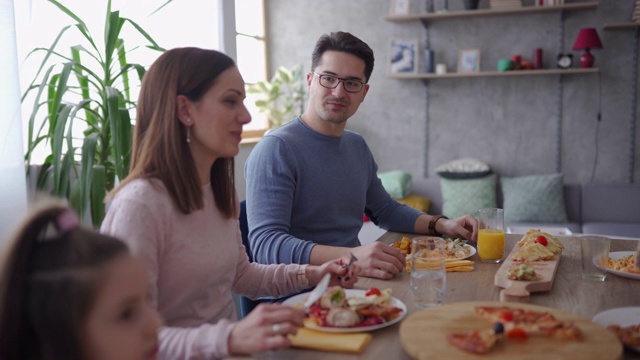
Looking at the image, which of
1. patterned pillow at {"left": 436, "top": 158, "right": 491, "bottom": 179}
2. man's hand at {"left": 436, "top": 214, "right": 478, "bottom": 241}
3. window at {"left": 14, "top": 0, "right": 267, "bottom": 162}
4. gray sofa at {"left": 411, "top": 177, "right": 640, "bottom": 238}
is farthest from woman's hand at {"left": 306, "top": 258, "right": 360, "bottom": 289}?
patterned pillow at {"left": 436, "top": 158, "right": 491, "bottom": 179}

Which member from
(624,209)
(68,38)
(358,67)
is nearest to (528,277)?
(358,67)

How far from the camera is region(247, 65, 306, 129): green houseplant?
15.9 ft

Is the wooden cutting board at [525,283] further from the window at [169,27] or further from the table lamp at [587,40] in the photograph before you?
the table lamp at [587,40]

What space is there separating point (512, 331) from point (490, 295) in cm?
36

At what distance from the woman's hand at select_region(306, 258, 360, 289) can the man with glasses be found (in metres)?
0.30

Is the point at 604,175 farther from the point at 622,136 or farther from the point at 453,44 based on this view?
the point at 453,44

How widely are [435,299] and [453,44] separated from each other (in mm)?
3956

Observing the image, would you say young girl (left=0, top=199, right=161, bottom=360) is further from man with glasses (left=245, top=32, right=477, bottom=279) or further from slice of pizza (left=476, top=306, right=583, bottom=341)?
man with glasses (left=245, top=32, right=477, bottom=279)

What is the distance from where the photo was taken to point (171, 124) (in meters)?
1.26

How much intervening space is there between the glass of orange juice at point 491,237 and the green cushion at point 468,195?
9.36 feet

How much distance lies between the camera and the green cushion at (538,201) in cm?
439

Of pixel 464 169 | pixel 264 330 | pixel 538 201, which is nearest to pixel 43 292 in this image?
pixel 264 330

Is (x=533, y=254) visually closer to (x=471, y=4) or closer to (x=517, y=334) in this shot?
(x=517, y=334)

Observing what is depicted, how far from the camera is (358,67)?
6.97 ft
